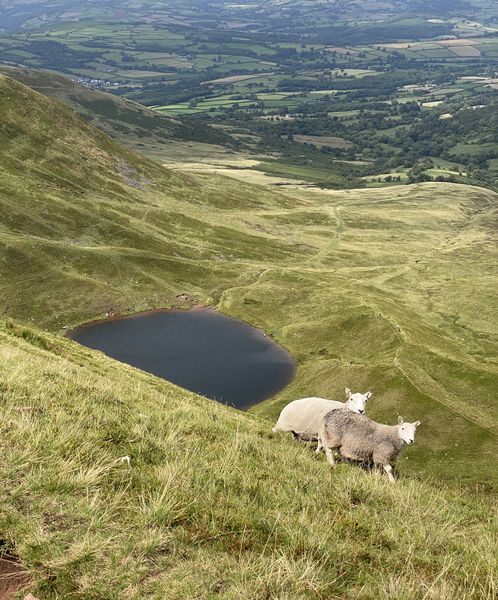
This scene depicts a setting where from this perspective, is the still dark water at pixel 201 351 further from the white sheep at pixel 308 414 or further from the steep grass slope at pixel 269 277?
the white sheep at pixel 308 414

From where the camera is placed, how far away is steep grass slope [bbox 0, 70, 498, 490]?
69.2 m

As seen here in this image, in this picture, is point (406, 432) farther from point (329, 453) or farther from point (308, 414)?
point (308, 414)

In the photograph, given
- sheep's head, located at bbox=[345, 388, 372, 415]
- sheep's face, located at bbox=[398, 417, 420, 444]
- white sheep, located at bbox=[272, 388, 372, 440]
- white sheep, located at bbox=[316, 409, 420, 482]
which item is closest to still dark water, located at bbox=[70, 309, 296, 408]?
white sheep, located at bbox=[272, 388, 372, 440]

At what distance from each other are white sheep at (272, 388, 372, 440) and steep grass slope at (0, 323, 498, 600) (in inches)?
453

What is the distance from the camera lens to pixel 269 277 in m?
128

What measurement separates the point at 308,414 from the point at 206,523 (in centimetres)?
1941

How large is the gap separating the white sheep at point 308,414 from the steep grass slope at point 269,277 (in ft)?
83.9

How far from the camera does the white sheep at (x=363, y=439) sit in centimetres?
2352

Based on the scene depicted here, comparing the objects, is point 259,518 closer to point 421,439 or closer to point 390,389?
point 421,439

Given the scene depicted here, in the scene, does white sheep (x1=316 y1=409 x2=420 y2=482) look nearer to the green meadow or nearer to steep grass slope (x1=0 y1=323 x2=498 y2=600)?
the green meadow

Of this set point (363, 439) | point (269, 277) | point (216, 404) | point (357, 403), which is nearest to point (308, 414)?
point (357, 403)

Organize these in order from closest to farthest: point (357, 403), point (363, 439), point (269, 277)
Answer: point (363, 439), point (357, 403), point (269, 277)

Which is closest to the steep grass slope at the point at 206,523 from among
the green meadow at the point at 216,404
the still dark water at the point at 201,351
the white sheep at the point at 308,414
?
the green meadow at the point at 216,404

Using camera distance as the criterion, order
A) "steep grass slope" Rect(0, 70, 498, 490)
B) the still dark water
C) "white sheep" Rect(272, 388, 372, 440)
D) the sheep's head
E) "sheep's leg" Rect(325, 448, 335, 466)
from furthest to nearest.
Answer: the still dark water < "steep grass slope" Rect(0, 70, 498, 490) < "white sheep" Rect(272, 388, 372, 440) < the sheep's head < "sheep's leg" Rect(325, 448, 335, 466)
